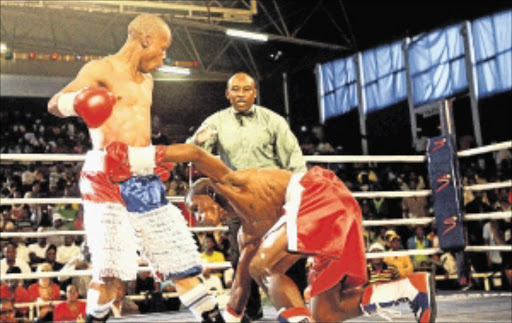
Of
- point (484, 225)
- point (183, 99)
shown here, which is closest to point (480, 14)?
point (484, 225)

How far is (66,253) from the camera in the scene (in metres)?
5.32

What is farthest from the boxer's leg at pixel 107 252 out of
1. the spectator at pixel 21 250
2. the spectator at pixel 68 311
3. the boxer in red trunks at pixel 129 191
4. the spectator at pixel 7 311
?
the spectator at pixel 21 250

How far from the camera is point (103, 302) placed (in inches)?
70.5

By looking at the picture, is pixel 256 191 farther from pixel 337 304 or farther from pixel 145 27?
pixel 145 27

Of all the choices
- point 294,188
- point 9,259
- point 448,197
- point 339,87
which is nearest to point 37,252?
point 9,259

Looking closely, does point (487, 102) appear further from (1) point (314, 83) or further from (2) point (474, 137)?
(1) point (314, 83)

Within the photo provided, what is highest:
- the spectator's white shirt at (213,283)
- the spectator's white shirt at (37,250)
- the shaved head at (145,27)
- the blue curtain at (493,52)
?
the blue curtain at (493,52)

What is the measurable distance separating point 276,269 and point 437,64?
7923mm

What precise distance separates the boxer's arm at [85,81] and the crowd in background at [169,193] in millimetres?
575

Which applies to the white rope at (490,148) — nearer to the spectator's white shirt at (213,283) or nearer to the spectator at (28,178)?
the spectator's white shirt at (213,283)

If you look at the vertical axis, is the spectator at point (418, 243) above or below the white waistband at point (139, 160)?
below

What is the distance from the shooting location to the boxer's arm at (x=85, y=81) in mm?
1765

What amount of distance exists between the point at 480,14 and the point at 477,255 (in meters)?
4.45

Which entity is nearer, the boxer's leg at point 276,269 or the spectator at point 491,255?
the boxer's leg at point 276,269
